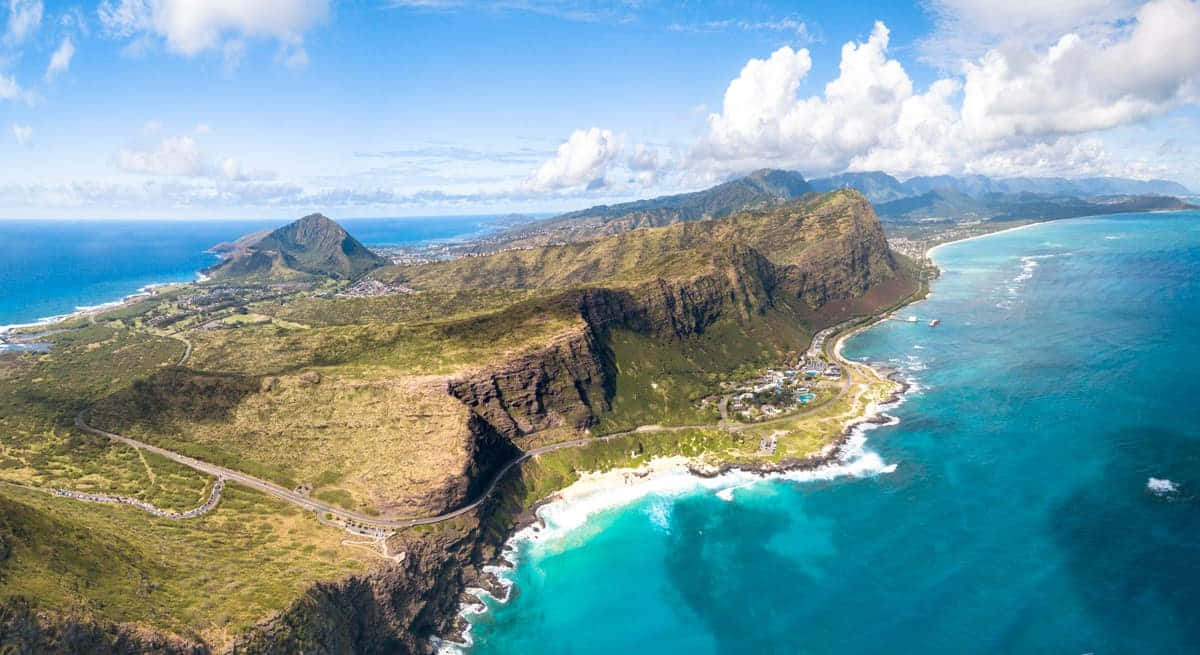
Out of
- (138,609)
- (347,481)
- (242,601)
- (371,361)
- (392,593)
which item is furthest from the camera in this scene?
(371,361)

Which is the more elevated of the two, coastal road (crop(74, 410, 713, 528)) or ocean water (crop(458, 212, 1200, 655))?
coastal road (crop(74, 410, 713, 528))

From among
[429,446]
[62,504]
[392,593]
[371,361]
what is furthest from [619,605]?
[62,504]

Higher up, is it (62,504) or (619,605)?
(62,504)

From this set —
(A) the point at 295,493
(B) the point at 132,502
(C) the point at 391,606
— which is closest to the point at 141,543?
(B) the point at 132,502

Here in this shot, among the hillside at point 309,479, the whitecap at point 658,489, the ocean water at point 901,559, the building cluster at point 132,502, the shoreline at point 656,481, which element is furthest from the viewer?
the shoreline at point 656,481

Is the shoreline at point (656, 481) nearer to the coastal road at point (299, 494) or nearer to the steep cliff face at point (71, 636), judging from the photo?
the coastal road at point (299, 494)

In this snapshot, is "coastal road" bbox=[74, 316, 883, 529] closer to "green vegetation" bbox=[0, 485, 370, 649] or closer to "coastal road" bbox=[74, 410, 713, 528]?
"coastal road" bbox=[74, 410, 713, 528]

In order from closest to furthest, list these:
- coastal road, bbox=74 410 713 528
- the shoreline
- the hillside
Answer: the hillside → coastal road, bbox=74 410 713 528 → the shoreline

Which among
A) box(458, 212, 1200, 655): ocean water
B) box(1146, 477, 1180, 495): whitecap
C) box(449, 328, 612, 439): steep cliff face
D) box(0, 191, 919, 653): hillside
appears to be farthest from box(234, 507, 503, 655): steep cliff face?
box(1146, 477, 1180, 495): whitecap

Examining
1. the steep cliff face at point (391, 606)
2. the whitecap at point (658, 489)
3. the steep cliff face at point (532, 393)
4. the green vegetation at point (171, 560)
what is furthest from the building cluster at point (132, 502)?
the whitecap at point (658, 489)

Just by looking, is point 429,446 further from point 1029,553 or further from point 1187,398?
point 1187,398

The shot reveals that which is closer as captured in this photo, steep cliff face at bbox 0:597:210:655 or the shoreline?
steep cliff face at bbox 0:597:210:655
